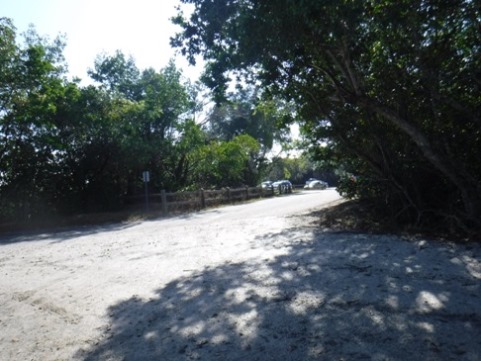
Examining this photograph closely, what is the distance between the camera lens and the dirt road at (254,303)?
3639 mm

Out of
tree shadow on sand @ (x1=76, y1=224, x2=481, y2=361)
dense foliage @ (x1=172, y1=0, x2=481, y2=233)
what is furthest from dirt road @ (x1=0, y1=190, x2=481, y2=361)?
dense foliage @ (x1=172, y1=0, x2=481, y2=233)

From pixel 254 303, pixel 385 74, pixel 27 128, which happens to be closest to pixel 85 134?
pixel 27 128

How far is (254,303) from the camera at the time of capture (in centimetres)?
482

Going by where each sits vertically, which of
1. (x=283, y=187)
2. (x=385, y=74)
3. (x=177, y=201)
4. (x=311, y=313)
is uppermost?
(x=385, y=74)

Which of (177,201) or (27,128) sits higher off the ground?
(27,128)

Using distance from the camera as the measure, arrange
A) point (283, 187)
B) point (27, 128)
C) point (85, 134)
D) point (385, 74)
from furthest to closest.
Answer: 1. point (283, 187)
2. point (85, 134)
3. point (27, 128)
4. point (385, 74)

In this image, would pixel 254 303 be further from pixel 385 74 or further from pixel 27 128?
pixel 27 128

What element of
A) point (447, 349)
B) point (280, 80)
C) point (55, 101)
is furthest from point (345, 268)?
point (55, 101)

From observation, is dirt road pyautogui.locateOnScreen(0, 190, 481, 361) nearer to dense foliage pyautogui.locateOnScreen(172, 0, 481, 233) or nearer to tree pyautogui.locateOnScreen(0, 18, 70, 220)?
dense foliage pyautogui.locateOnScreen(172, 0, 481, 233)

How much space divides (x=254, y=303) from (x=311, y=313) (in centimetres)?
76

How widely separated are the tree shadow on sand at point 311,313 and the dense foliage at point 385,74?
136 inches

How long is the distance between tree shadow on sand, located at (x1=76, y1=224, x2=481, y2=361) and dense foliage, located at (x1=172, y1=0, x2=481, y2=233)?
11.3 ft

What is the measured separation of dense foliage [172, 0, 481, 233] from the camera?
753 cm

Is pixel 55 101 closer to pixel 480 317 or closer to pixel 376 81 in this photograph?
pixel 376 81
